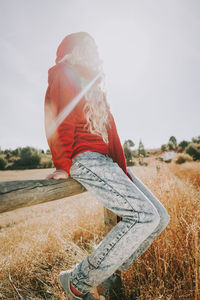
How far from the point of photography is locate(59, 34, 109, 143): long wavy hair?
1.35 m

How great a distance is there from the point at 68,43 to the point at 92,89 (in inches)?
19.4

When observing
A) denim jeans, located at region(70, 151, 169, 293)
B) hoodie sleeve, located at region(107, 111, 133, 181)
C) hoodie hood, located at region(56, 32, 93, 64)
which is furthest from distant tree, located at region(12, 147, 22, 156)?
denim jeans, located at region(70, 151, 169, 293)

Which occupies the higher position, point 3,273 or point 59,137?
point 59,137

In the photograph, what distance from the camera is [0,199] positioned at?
81cm

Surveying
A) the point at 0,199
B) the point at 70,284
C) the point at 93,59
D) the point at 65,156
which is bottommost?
the point at 70,284

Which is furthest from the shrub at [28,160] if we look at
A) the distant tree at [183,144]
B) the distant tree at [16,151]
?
the distant tree at [183,144]

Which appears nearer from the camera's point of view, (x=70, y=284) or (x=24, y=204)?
(x=24, y=204)

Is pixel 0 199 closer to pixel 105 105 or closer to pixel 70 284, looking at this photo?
pixel 70 284

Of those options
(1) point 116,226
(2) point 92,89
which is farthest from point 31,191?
(2) point 92,89

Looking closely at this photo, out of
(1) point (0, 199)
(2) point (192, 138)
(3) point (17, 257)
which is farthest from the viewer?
(2) point (192, 138)

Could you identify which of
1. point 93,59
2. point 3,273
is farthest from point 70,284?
point 93,59

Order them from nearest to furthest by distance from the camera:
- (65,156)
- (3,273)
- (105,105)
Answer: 1. (65,156)
2. (105,105)
3. (3,273)

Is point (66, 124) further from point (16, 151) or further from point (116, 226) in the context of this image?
point (16, 151)

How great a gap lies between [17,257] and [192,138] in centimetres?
3228
